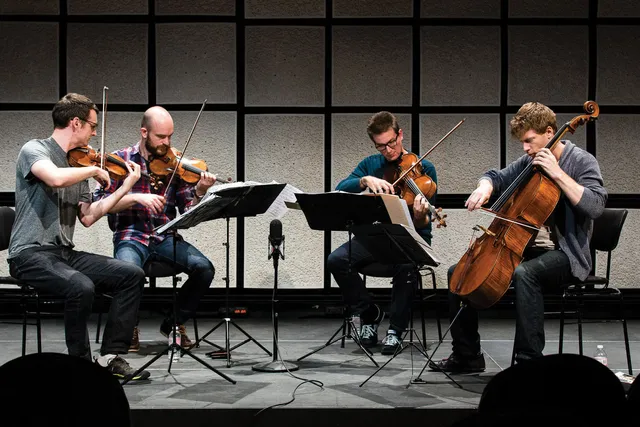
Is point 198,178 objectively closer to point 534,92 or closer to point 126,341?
point 126,341

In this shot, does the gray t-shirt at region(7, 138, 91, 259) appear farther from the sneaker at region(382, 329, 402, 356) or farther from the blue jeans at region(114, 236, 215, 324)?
the sneaker at region(382, 329, 402, 356)

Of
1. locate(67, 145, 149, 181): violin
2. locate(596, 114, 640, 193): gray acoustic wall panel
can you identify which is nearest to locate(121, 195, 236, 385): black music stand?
locate(67, 145, 149, 181): violin

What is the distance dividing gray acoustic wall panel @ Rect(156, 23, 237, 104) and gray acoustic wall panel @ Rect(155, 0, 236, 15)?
3.6 inches

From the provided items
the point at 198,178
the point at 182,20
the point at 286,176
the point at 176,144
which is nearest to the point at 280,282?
the point at 286,176

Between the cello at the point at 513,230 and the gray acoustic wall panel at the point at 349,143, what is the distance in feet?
7.28

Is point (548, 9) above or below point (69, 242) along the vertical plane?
above

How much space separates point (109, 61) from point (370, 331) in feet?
9.26

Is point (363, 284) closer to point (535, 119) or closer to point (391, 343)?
point (391, 343)

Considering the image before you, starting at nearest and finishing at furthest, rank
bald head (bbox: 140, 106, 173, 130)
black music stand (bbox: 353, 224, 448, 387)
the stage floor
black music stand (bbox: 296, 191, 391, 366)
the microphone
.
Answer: the stage floor
black music stand (bbox: 353, 224, 448, 387)
black music stand (bbox: 296, 191, 391, 366)
the microphone
bald head (bbox: 140, 106, 173, 130)

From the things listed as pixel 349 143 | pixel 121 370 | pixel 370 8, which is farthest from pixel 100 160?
pixel 370 8

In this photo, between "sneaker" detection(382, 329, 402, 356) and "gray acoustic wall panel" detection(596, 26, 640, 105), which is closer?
"sneaker" detection(382, 329, 402, 356)

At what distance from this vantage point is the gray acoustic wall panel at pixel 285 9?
6172 mm

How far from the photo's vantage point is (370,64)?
6.21 meters

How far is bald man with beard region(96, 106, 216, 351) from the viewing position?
4812 millimetres
